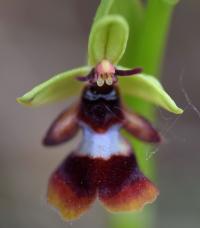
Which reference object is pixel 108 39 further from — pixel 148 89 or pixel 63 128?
pixel 63 128

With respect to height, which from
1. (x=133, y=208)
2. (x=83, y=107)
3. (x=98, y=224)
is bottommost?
(x=98, y=224)

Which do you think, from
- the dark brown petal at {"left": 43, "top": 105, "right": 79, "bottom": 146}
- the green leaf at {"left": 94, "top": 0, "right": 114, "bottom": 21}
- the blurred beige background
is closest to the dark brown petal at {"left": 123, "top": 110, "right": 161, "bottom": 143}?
the dark brown petal at {"left": 43, "top": 105, "right": 79, "bottom": 146}

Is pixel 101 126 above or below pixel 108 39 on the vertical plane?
below

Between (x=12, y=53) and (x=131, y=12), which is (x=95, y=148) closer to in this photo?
(x=131, y=12)

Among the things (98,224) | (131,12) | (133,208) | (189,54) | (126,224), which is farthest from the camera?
(189,54)

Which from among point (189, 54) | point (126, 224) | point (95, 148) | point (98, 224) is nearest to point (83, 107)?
point (95, 148)

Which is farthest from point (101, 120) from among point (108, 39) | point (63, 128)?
point (108, 39)
